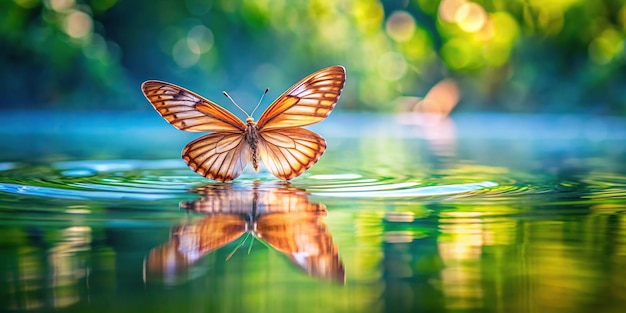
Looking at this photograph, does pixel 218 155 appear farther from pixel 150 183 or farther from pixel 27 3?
pixel 27 3

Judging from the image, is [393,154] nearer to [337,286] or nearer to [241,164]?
[241,164]

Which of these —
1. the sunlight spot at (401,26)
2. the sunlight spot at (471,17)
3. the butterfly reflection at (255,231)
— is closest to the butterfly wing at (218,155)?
the butterfly reflection at (255,231)

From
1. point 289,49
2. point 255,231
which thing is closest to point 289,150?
point 255,231

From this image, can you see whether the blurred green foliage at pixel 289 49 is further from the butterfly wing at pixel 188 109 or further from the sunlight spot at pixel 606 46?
the butterfly wing at pixel 188 109

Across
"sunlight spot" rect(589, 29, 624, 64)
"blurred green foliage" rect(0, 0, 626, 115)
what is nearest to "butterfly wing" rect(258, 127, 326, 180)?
"blurred green foliage" rect(0, 0, 626, 115)

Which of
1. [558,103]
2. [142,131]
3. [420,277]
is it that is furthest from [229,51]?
[420,277]

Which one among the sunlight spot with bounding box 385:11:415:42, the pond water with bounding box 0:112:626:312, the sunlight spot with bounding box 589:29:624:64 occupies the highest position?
the sunlight spot with bounding box 385:11:415:42

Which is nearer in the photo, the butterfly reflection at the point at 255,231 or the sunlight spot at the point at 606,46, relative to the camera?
the butterfly reflection at the point at 255,231

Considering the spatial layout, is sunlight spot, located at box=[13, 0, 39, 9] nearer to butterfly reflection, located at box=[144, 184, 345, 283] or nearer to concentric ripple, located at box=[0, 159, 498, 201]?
concentric ripple, located at box=[0, 159, 498, 201]
